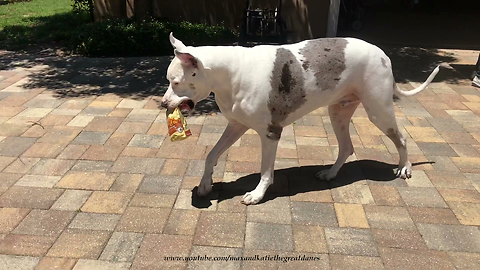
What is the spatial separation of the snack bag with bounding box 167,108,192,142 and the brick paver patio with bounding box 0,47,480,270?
82 centimetres

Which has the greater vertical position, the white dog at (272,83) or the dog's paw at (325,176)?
the white dog at (272,83)

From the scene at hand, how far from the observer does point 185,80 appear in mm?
3545

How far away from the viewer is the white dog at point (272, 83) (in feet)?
11.8

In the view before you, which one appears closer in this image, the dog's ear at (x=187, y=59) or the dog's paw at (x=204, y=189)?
the dog's ear at (x=187, y=59)

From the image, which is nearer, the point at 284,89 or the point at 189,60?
the point at 189,60

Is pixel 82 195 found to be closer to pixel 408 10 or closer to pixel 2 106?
pixel 2 106

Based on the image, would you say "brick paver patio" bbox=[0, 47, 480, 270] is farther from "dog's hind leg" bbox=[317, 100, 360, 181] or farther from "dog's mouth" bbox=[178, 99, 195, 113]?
"dog's mouth" bbox=[178, 99, 195, 113]

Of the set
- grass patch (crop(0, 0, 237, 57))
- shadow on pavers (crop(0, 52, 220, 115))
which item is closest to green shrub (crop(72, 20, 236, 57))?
grass patch (crop(0, 0, 237, 57))

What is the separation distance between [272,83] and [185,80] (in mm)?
801

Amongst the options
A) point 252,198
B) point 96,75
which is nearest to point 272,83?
point 252,198

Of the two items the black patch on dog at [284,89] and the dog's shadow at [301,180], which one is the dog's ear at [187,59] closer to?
the black patch on dog at [284,89]

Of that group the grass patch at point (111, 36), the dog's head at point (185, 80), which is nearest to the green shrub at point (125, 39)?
the grass patch at point (111, 36)

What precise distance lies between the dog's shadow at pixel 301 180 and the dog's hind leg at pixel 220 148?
109 mm

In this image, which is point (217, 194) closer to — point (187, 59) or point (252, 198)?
point (252, 198)
